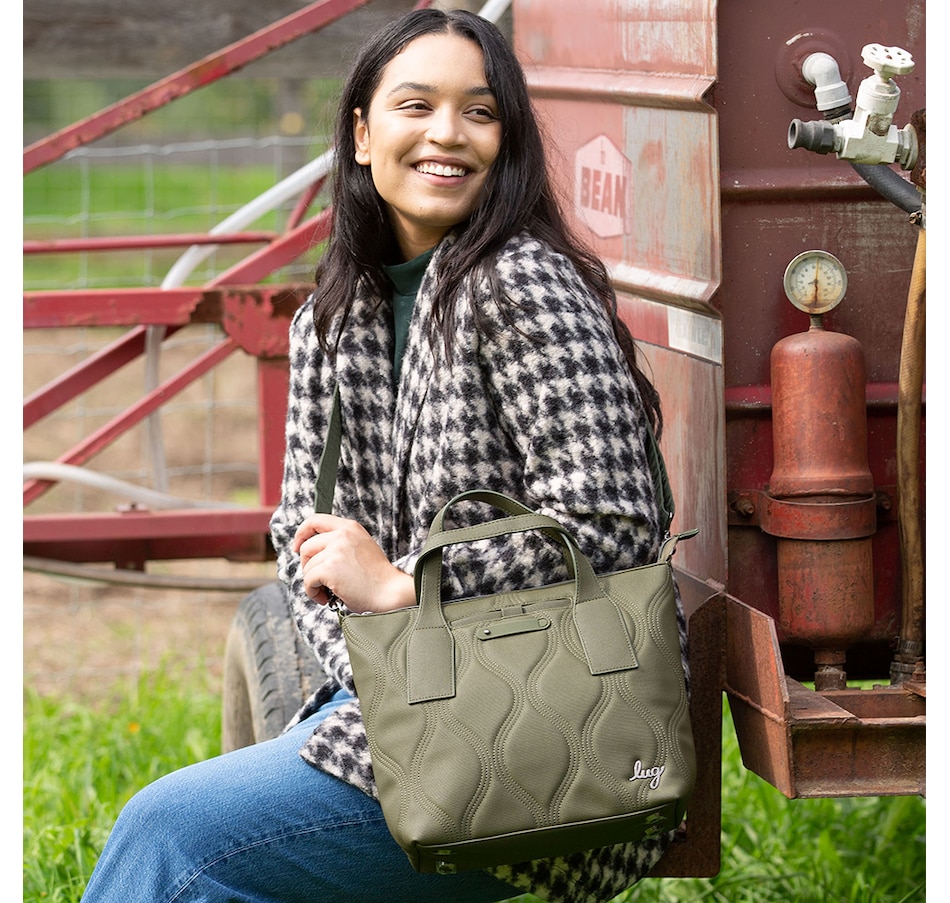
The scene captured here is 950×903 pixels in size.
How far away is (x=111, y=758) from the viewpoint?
3674 mm

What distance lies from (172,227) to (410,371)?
10.9m

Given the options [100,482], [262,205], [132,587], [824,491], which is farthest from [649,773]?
[132,587]

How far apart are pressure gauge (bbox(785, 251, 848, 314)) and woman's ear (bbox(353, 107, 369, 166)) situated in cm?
68

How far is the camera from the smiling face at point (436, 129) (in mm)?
1996

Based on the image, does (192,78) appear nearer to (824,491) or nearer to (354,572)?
(354,572)

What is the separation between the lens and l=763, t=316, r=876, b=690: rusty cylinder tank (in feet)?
6.56

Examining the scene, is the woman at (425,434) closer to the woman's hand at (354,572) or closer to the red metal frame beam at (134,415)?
the woman's hand at (354,572)

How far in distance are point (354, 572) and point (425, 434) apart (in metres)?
0.24

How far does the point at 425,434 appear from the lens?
1951 mm

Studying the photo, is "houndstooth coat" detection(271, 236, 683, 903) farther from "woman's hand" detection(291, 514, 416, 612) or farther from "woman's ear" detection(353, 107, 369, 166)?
"woman's ear" detection(353, 107, 369, 166)

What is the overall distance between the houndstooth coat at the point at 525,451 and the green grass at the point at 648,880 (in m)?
1.18

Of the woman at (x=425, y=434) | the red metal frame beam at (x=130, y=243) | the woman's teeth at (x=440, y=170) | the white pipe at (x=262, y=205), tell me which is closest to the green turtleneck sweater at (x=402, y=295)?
the woman at (x=425, y=434)

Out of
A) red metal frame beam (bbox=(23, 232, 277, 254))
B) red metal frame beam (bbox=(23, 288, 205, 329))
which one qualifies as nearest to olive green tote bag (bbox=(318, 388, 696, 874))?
red metal frame beam (bbox=(23, 288, 205, 329))
